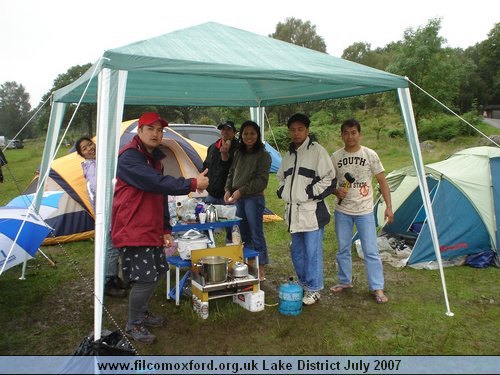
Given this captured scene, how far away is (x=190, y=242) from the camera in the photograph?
380 cm

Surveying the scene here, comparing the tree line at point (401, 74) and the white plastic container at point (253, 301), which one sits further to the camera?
the tree line at point (401, 74)

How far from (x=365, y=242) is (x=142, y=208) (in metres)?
2.08

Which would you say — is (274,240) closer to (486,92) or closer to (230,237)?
(230,237)

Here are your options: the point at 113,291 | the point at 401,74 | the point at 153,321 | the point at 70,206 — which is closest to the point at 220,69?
the point at 153,321

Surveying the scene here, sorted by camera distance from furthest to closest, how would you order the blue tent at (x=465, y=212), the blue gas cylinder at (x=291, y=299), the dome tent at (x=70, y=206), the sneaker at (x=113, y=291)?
the dome tent at (x=70, y=206), the blue tent at (x=465, y=212), the sneaker at (x=113, y=291), the blue gas cylinder at (x=291, y=299)

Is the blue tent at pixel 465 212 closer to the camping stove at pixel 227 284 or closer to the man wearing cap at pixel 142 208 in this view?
the camping stove at pixel 227 284

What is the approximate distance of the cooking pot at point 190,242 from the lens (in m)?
3.74

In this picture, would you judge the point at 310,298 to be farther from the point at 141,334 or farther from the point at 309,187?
the point at 141,334

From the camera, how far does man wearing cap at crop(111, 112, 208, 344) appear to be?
2.73m

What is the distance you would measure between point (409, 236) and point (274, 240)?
73.0 inches

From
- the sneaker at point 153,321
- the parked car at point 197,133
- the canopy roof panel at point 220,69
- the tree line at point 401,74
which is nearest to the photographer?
the canopy roof panel at point 220,69

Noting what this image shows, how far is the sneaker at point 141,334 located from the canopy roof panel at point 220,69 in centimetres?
188

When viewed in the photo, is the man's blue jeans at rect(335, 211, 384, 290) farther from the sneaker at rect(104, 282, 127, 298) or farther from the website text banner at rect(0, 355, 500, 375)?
the sneaker at rect(104, 282, 127, 298)

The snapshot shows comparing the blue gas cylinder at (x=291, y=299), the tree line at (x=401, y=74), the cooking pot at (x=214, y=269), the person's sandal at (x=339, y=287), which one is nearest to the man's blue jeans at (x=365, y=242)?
the person's sandal at (x=339, y=287)
